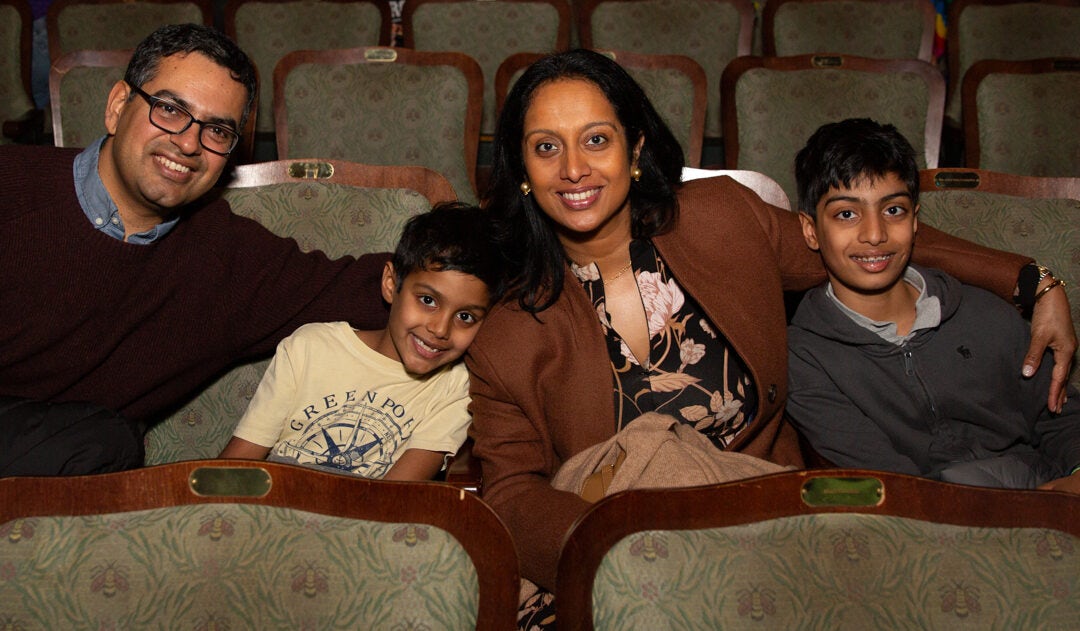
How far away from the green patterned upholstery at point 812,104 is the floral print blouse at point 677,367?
3.74 ft

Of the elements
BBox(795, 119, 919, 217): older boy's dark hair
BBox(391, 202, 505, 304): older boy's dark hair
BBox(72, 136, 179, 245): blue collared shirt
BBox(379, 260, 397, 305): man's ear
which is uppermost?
BBox(795, 119, 919, 217): older boy's dark hair

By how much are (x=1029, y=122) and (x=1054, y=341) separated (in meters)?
1.37

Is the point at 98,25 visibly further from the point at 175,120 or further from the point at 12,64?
the point at 175,120

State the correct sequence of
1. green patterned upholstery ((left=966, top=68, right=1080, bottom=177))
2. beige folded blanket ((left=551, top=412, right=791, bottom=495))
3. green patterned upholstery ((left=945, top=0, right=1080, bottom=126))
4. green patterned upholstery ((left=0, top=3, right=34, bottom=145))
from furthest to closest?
green patterned upholstery ((left=945, top=0, right=1080, bottom=126)), green patterned upholstery ((left=0, top=3, right=34, bottom=145)), green patterned upholstery ((left=966, top=68, right=1080, bottom=177)), beige folded blanket ((left=551, top=412, right=791, bottom=495))

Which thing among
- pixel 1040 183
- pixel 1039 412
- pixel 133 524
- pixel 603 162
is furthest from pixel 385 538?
pixel 1040 183

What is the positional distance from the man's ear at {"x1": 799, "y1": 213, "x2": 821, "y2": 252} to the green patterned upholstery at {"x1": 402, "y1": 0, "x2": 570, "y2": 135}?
195 centimetres

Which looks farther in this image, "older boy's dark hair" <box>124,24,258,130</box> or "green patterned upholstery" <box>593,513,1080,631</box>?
"older boy's dark hair" <box>124,24,258,130</box>

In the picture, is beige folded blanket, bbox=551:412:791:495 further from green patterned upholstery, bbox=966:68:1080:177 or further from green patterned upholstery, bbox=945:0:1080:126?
green patterned upholstery, bbox=945:0:1080:126

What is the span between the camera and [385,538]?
83 cm

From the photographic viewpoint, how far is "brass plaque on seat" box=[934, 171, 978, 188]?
169cm

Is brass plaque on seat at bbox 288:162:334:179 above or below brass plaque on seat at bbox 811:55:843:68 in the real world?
below

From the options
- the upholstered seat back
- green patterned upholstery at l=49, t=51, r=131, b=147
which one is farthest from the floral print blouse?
green patterned upholstery at l=49, t=51, r=131, b=147

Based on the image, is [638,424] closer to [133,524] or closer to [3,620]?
[133,524]

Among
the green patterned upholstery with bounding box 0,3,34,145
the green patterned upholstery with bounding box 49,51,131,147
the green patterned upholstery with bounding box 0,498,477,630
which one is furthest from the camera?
the green patterned upholstery with bounding box 0,3,34,145
